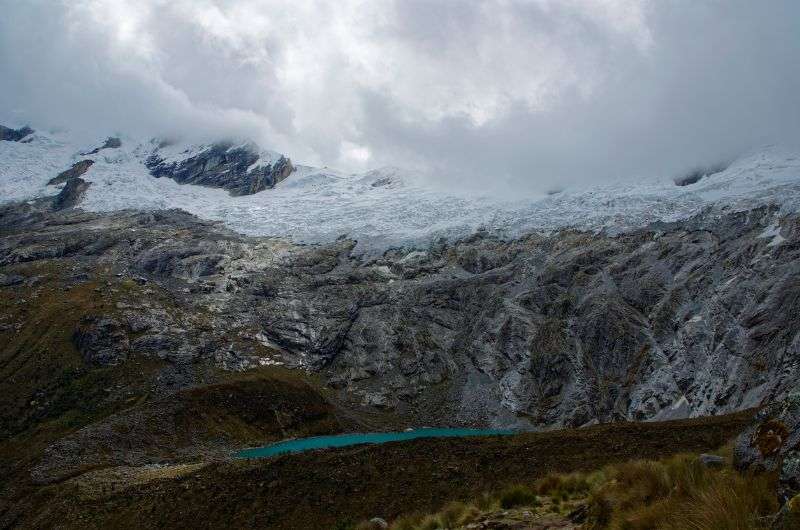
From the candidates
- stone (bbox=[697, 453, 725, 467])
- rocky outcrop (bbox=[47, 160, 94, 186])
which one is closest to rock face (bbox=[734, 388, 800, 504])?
stone (bbox=[697, 453, 725, 467])

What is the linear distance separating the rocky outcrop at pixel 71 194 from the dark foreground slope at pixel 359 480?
155183 millimetres

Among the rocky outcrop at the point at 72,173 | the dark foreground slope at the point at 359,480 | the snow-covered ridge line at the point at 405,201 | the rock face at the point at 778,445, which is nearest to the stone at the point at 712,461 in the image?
the rock face at the point at 778,445

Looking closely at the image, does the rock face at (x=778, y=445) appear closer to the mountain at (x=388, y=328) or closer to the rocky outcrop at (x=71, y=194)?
the mountain at (x=388, y=328)

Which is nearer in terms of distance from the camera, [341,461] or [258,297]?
[341,461]

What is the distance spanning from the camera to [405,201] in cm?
15038

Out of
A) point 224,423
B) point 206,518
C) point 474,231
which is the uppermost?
point 474,231

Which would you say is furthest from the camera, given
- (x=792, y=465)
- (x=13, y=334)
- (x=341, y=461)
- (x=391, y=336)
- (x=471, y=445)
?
(x=391, y=336)

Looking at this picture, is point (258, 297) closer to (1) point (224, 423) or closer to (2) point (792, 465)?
(1) point (224, 423)

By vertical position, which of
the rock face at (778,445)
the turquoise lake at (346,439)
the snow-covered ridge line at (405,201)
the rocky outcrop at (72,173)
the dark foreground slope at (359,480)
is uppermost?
the rocky outcrop at (72,173)

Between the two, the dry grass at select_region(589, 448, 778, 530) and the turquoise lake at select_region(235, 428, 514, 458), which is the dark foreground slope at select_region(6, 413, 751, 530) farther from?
the turquoise lake at select_region(235, 428, 514, 458)

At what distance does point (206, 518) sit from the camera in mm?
27703

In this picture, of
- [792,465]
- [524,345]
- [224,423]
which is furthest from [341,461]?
[524,345]

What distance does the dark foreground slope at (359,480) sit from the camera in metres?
26.2

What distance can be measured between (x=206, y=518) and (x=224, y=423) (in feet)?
130
